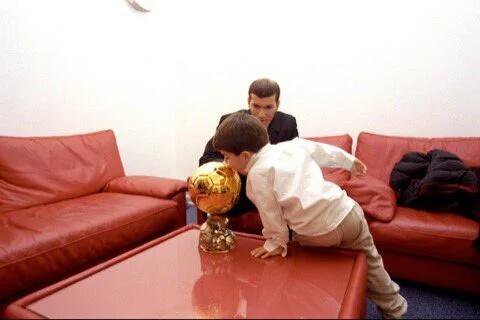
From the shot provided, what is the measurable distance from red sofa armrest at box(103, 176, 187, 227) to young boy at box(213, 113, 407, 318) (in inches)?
37.1

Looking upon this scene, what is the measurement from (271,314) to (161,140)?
2.74 m

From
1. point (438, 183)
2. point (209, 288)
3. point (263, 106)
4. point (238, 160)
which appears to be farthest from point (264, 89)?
point (209, 288)

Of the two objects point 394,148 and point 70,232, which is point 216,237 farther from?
point 394,148

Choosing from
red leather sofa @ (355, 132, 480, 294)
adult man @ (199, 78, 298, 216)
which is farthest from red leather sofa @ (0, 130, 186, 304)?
red leather sofa @ (355, 132, 480, 294)

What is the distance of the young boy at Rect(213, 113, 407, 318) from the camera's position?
3.99 ft

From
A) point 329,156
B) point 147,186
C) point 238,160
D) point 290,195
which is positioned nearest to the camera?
point 290,195

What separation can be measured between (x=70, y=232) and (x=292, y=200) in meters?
1.06

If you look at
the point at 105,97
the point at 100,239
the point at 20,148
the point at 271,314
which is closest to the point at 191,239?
the point at 100,239

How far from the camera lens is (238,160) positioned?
1305 mm

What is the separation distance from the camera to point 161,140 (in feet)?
11.3

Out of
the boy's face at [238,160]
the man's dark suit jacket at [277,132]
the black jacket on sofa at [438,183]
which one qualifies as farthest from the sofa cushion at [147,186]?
the black jacket on sofa at [438,183]

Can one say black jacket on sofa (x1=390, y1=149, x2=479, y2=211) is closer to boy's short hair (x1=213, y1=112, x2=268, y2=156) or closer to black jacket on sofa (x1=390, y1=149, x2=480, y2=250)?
black jacket on sofa (x1=390, y1=149, x2=480, y2=250)

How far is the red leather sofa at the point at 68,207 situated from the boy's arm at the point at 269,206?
2.97 ft

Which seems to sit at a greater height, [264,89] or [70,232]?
[264,89]
